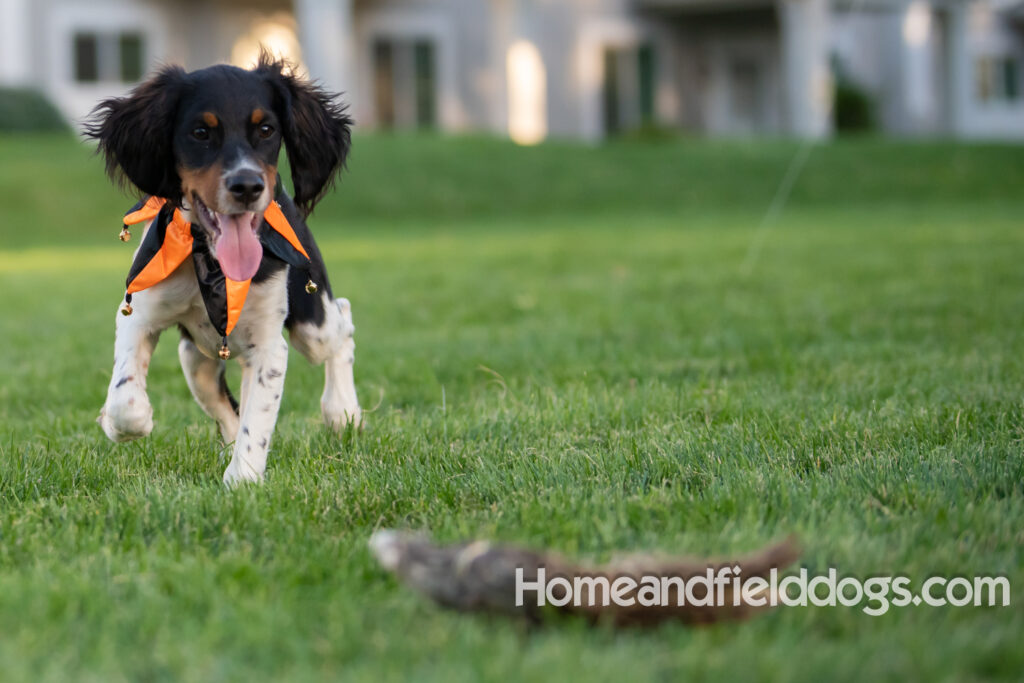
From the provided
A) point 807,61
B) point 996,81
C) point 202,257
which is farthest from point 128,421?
point 996,81

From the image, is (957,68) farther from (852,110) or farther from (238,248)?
(238,248)

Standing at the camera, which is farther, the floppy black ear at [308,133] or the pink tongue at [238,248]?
the floppy black ear at [308,133]

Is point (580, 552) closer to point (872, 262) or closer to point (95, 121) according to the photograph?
point (95, 121)

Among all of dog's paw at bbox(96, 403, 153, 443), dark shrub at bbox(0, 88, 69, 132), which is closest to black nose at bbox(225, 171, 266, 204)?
dog's paw at bbox(96, 403, 153, 443)

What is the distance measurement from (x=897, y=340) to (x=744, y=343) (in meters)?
0.88

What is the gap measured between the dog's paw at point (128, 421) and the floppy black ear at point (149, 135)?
736 millimetres

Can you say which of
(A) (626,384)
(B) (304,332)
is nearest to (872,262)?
(A) (626,384)

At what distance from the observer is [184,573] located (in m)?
2.74

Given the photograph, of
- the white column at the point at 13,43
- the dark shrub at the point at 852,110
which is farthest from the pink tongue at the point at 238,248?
the dark shrub at the point at 852,110

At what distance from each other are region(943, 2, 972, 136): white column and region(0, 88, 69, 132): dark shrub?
26146mm

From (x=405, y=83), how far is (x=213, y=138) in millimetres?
28718

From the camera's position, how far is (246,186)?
12.4 feet

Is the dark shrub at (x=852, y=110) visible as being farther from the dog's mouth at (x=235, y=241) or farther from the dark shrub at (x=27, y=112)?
the dog's mouth at (x=235, y=241)

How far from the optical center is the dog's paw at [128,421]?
12.8ft
